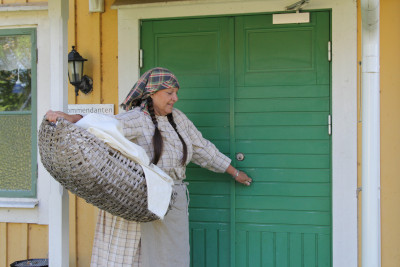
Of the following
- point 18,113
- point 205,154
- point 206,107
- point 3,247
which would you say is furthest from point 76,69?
point 3,247

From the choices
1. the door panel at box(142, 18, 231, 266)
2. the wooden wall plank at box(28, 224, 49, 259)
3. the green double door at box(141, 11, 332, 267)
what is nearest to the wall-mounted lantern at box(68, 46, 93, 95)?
the green double door at box(141, 11, 332, 267)

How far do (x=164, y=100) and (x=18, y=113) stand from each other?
1828 millimetres

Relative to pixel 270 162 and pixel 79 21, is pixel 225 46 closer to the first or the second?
pixel 270 162

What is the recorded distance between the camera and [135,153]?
95.6 inches

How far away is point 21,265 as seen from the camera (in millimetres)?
Result: 3629

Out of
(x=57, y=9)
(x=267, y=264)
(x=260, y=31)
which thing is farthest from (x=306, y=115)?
(x=57, y=9)

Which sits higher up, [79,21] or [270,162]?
[79,21]

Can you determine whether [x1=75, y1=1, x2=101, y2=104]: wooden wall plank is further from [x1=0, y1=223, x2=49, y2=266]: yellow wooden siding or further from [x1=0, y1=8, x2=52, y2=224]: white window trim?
[x1=0, y1=223, x2=49, y2=266]: yellow wooden siding

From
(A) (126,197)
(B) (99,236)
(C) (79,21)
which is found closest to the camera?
(A) (126,197)

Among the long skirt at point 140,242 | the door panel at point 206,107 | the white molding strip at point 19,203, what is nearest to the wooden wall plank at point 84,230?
the white molding strip at point 19,203

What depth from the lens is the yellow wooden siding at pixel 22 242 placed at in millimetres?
3918

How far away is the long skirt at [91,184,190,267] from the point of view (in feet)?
9.07

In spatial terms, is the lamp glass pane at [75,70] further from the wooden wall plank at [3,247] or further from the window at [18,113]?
the wooden wall plank at [3,247]

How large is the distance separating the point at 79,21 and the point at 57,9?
0.89m
